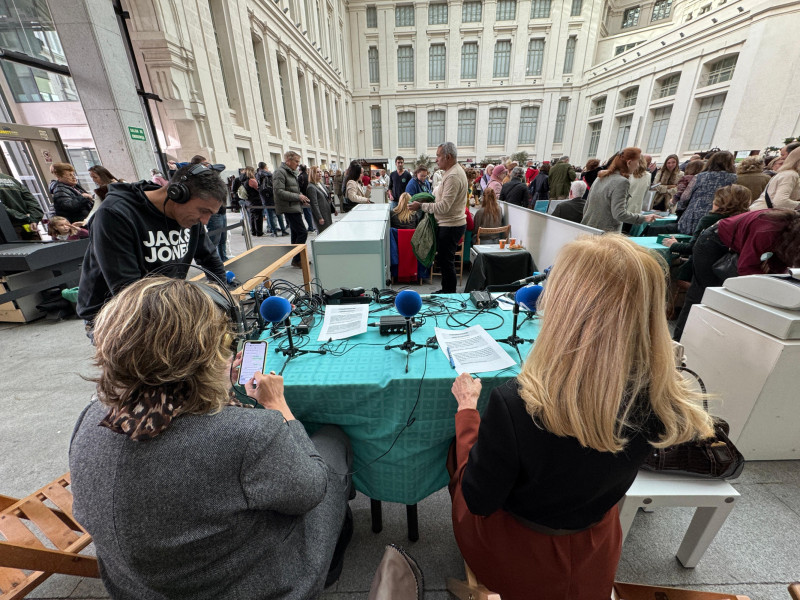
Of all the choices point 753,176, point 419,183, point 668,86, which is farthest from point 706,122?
point 419,183

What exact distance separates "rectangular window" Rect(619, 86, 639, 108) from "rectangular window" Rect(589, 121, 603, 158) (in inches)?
90.8

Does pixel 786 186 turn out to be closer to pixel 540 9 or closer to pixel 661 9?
pixel 540 9

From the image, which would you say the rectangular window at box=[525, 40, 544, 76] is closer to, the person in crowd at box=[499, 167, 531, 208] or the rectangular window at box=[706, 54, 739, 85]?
the rectangular window at box=[706, 54, 739, 85]

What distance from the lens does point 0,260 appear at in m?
2.96

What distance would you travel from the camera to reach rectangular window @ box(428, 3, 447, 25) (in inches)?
933

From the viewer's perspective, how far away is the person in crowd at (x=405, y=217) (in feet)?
15.3

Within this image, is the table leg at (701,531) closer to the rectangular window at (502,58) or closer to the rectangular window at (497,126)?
the rectangular window at (497,126)

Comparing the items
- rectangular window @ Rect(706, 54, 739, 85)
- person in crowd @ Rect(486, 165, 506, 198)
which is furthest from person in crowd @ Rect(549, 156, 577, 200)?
rectangular window @ Rect(706, 54, 739, 85)

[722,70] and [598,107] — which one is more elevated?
[598,107]

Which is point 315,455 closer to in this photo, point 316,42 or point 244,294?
point 244,294

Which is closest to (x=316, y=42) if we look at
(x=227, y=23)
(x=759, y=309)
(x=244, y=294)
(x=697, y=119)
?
(x=227, y=23)

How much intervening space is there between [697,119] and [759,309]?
1897cm

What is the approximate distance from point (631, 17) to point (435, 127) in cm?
1638

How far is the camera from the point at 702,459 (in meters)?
1.28
